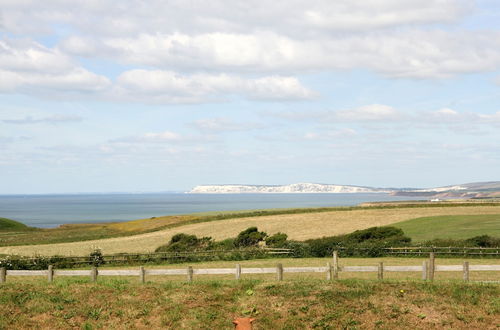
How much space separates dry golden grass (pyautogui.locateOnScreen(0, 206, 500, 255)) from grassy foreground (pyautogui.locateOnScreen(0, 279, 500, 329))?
110ft

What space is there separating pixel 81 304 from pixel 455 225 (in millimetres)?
51188

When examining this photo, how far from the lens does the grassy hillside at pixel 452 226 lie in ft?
182

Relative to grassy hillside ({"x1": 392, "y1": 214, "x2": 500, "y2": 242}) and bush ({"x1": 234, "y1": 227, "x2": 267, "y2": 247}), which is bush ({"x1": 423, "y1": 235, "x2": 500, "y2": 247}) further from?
bush ({"x1": 234, "y1": 227, "x2": 267, "y2": 247})

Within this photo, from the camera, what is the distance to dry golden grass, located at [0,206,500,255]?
2458 inches

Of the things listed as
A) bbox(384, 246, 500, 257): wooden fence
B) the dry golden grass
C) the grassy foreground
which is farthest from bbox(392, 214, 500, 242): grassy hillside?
the grassy foreground

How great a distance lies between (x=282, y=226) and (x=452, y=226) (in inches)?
871

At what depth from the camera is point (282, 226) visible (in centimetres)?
7388

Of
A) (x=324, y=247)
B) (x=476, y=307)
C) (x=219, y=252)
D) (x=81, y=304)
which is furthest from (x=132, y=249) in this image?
(x=476, y=307)

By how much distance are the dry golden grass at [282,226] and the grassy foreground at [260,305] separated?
3343 cm

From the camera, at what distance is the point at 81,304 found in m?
23.5

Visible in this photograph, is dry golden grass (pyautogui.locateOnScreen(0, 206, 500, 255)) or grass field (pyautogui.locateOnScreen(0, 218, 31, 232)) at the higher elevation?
dry golden grass (pyautogui.locateOnScreen(0, 206, 500, 255))

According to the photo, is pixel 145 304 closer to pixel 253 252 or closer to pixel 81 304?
pixel 81 304

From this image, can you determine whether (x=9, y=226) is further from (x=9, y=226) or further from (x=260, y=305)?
(x=260, y=305)

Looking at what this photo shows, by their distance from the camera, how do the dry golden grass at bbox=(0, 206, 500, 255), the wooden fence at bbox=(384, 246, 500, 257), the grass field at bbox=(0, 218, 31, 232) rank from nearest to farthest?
the wooden fence at bbox=(384, 246, 500, 257), the dry golden grass at bbox=(0, 206, 500, 255), the grass field at bbox=(0, 218, 31, 232)
